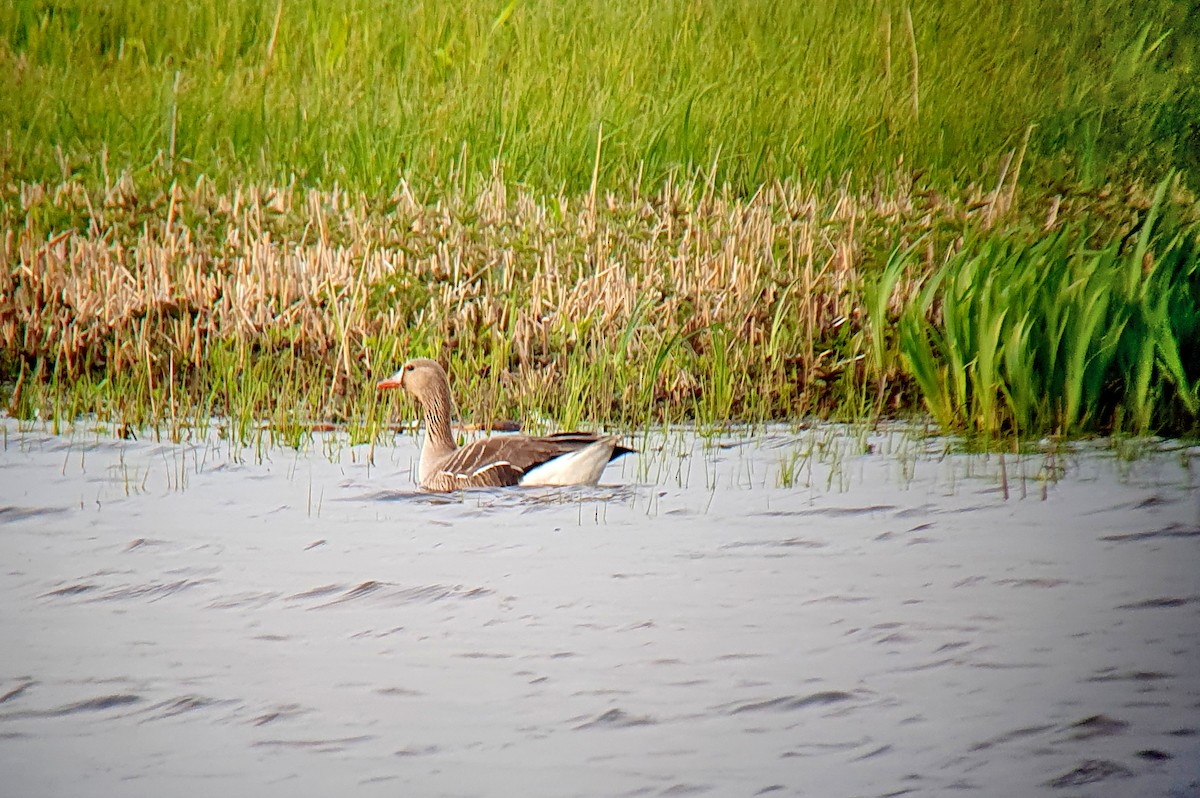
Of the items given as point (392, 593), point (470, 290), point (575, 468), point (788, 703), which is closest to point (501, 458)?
point (575, 468)

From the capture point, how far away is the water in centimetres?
262

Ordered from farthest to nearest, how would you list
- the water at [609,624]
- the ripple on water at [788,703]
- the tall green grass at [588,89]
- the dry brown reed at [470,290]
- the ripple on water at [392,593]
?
the tall green grass at [588,89]
the dry brown reed at [470,290]
the ripple on water at [392,593]
the ripple on water at [788,703]
the water at [609,624]

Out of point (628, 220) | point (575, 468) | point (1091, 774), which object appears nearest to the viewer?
point (1091, 774)

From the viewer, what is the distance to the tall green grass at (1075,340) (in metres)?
3.94

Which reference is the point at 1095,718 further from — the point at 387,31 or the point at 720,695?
the point at 387,31

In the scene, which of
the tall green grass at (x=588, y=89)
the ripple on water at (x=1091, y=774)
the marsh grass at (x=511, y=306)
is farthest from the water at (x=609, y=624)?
the tall green grass at (x=588, y=89)

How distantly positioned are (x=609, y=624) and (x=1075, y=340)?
5.80 feet

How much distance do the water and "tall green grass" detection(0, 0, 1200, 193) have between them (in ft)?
4.16

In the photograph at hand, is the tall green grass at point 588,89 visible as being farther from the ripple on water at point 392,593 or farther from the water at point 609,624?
the ripple on water at point 392,593

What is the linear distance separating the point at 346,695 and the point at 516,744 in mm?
391

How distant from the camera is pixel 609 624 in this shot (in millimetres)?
3035

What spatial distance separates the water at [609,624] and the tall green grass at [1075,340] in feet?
0.62

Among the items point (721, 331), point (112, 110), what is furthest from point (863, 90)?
point (112, 110)

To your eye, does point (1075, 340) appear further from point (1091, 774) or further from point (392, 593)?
point (392, 593)
